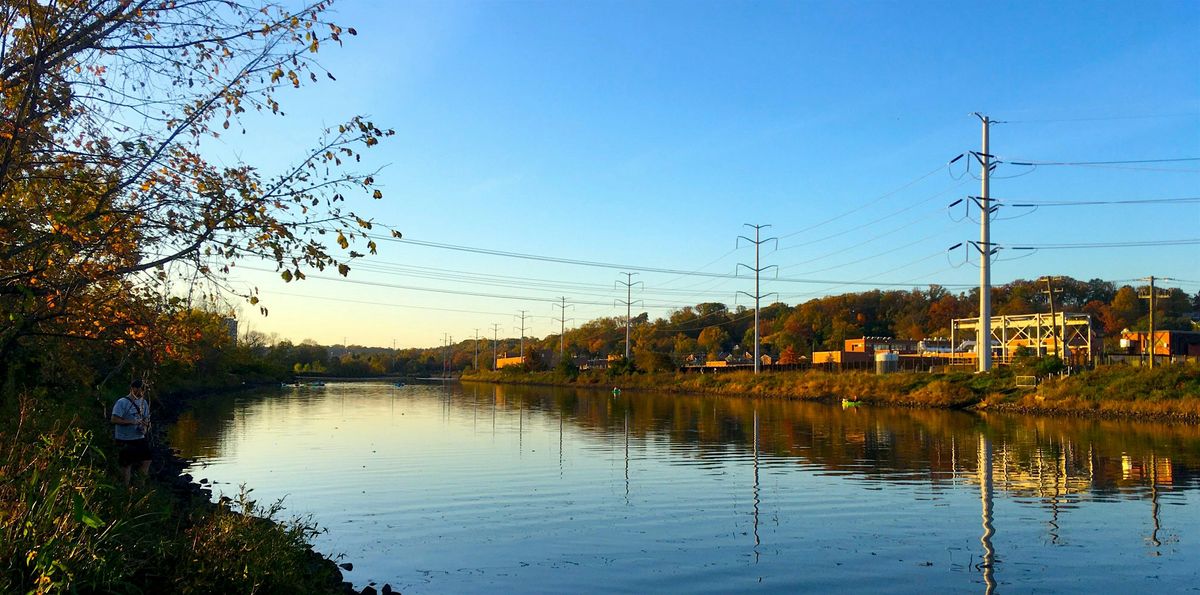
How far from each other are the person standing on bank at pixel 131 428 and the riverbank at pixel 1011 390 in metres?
43.9

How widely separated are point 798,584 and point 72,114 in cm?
1056

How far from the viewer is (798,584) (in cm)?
1176

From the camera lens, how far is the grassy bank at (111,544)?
705 cm

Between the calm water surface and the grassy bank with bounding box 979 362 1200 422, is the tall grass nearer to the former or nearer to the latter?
the grassy bank with bounding box 979 362 1200 422

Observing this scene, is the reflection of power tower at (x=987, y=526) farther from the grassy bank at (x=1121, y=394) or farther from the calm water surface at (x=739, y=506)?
the grassy bank at (x=1121, y=394)

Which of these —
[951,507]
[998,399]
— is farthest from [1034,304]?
[951,507]

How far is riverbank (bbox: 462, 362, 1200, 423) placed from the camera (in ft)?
146

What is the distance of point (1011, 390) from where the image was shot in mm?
53406

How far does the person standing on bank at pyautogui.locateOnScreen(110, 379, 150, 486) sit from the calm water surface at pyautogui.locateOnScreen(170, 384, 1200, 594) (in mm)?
3414

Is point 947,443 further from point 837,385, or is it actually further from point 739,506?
point 837,385

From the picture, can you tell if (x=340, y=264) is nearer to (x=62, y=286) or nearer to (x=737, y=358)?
(x=62, y=286)

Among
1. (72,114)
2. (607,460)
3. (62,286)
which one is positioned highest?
(72,114)

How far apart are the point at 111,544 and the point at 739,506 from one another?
1221cm

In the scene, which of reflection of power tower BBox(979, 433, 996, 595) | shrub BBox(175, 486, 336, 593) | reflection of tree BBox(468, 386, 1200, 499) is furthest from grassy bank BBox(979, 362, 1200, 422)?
shrub BBox(175, 486, 336, 593)
